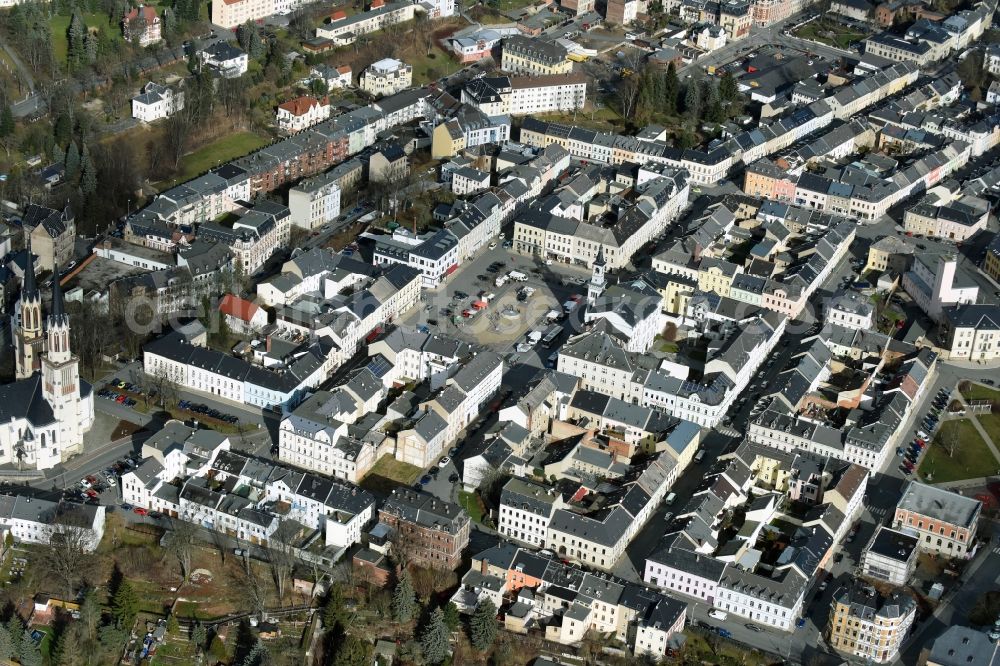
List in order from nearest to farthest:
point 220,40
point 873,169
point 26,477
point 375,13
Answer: point 26,477, point 873,169, point 220,40, point 375,13

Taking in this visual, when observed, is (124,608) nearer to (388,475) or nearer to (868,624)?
(388,475)

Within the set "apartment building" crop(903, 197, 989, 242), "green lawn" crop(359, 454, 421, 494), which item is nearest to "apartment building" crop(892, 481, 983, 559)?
"green lawn" crop(359, 454, 421, 494)

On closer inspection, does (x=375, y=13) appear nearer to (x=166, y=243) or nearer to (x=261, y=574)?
(x=166, y=243)

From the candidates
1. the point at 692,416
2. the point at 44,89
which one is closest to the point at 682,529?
the point at 692,416

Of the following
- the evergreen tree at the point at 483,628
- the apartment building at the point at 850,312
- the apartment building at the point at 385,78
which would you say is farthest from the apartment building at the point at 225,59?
the evergreen tree at the point at 483,628

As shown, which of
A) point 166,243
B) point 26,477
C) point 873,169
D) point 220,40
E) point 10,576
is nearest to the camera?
point 10,576

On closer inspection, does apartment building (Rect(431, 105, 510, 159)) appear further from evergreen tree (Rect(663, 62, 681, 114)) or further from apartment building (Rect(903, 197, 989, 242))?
apartment building (Rect(903, 197, 989, 242))

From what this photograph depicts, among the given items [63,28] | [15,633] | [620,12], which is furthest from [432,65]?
[15,633]
